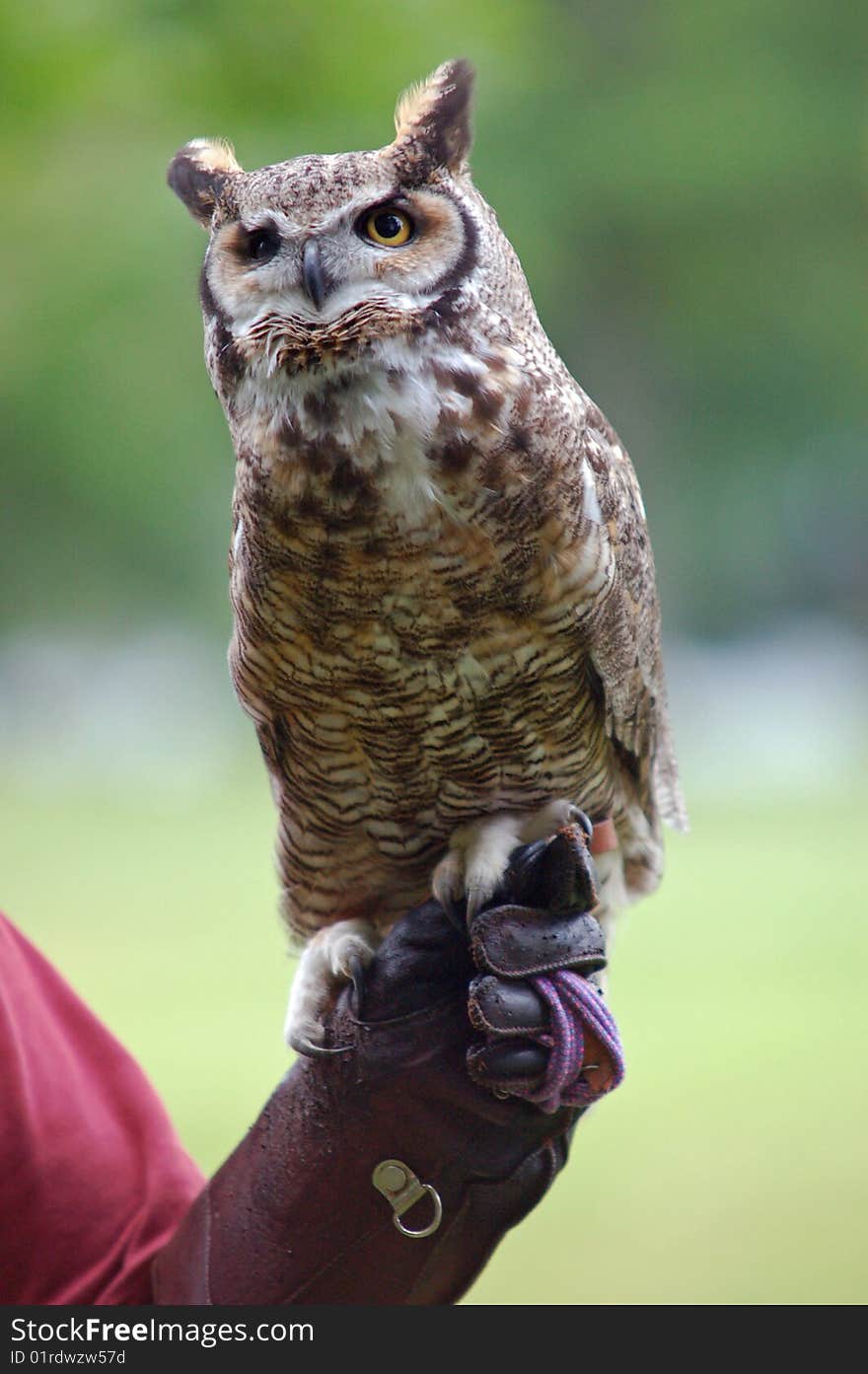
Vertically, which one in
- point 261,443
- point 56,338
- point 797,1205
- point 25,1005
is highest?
point 56,338

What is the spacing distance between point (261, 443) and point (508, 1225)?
0.67m

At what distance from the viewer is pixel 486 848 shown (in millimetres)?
1101

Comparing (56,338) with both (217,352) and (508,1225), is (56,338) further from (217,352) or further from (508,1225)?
(508,1225)

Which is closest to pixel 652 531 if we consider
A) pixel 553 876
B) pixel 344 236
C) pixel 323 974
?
pixel 323 974

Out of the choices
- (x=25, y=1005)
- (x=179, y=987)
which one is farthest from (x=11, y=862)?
(x=25, y=1005)

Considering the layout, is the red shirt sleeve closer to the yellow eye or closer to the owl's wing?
the owl's wing

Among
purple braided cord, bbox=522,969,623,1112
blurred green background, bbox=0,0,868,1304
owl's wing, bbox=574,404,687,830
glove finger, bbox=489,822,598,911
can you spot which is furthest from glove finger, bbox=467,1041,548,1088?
blurred green background, bbox=0,0,868,1304

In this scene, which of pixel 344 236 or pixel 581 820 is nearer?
pixel 344 236

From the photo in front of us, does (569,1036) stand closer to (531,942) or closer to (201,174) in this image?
(531,942)

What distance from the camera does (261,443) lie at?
95cm

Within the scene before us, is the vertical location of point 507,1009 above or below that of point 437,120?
below

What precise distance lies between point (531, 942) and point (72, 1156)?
1.36 ft

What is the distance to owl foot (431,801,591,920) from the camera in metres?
1.08

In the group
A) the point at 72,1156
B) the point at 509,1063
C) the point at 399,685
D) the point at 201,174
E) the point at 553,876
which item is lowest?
the point at 72,1156
